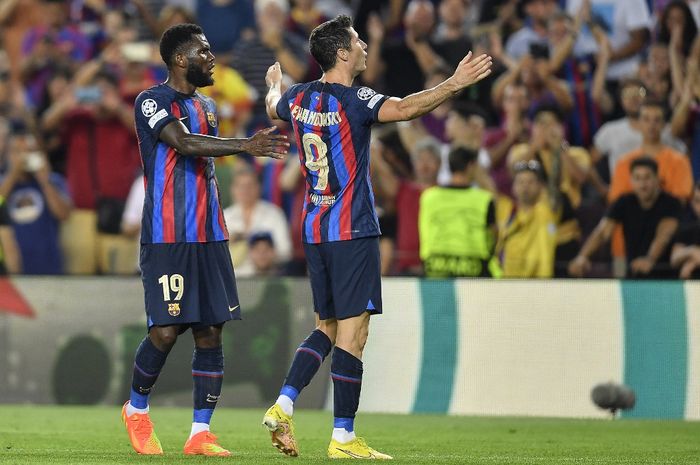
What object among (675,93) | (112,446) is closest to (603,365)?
(675,93)

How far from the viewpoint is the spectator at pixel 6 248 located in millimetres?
13406

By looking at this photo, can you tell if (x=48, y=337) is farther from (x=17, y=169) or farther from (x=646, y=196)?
(x=646, y=196)

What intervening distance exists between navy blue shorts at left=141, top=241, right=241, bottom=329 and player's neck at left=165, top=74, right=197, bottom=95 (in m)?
0.90

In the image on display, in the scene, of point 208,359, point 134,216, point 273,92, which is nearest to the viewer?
point 208,359

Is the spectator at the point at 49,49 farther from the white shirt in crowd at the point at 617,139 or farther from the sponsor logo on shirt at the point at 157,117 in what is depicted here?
the sponsor logo on shirt at the point at 157,117

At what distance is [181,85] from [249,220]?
5.71 m

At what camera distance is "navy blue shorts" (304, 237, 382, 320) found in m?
7.53

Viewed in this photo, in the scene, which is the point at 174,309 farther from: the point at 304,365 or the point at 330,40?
the point at 330,40

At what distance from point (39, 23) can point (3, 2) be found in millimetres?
640

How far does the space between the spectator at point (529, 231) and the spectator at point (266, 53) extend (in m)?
3.42


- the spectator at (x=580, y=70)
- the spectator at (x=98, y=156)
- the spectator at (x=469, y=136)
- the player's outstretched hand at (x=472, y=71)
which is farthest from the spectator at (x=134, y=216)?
the player's outstretched hand at (x=472, y=71)

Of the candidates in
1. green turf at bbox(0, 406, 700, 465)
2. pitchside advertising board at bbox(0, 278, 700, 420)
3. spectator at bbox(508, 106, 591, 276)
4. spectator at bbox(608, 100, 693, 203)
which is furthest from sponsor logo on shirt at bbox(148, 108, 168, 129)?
spectator at bbox(608, 100, 693, 203)

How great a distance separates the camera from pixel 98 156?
1483cm

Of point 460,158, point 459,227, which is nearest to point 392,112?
point 459,227
